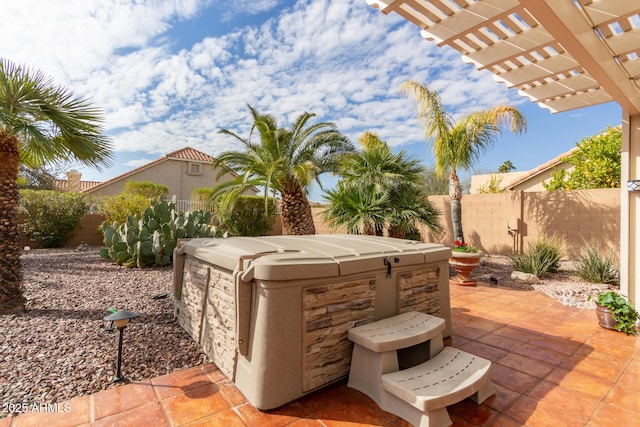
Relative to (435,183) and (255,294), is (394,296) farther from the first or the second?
(435,183)

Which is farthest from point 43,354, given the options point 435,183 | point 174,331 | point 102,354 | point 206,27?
point 435,183

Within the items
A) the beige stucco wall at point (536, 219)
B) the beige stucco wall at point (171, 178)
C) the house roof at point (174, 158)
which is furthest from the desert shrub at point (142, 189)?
the beige stucco wall at point (536, 219)

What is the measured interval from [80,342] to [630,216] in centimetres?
697

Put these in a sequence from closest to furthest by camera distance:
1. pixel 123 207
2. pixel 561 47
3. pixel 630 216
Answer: pixel 561 47
pixel 630 216
pixel 123 207

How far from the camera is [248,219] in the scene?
1194cm

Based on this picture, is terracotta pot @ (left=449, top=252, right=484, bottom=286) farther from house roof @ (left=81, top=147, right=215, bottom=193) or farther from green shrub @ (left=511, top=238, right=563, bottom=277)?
house roof @ (left=81, top=147, right=215, bottom=193)

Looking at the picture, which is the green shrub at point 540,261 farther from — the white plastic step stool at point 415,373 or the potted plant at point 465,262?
the white plastic step stool at point 415,373

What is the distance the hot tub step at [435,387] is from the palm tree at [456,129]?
7.41m

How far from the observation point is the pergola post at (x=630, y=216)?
4152 millimetres

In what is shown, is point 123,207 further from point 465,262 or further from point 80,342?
point 465,262

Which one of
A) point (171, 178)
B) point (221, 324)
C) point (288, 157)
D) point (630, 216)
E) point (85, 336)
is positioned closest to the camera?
point (221, 324)

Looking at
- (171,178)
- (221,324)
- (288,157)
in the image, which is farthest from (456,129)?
(171,178)

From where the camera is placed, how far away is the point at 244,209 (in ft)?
39.0

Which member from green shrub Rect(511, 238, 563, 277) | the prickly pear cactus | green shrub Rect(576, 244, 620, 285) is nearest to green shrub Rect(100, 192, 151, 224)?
the prickly pear cactus
